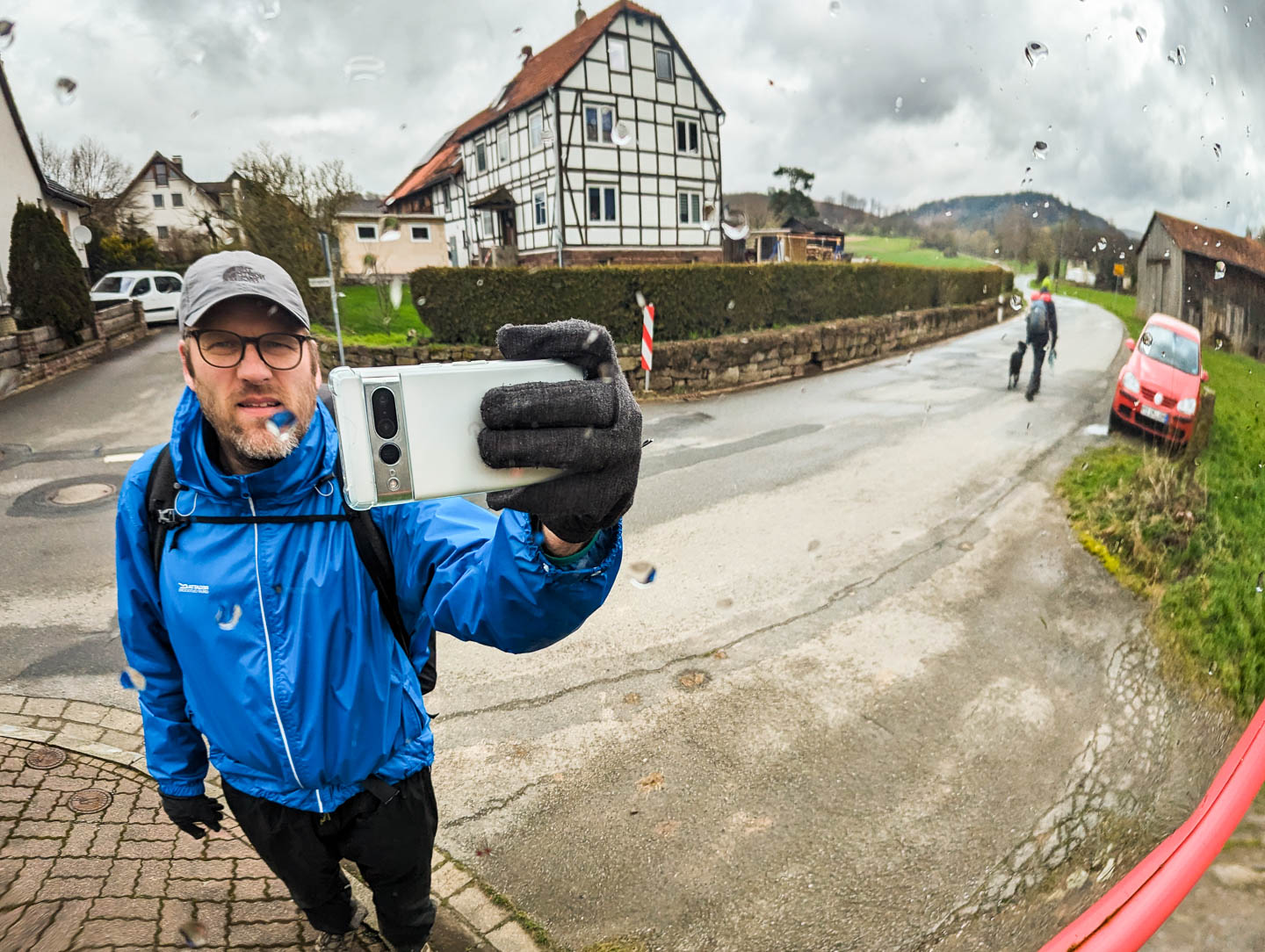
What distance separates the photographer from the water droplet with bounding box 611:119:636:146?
119 centimetres

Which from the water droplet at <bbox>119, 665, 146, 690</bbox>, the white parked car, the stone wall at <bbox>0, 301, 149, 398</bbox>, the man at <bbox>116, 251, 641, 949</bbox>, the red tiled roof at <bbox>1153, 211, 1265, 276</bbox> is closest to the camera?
the red tiled roof at <bbox>1153, 211, 1265, 276</bbox>

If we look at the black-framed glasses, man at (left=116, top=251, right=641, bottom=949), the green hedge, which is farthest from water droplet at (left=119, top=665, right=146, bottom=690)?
the green hedge

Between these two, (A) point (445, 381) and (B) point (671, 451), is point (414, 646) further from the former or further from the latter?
(B) point (671, 451)

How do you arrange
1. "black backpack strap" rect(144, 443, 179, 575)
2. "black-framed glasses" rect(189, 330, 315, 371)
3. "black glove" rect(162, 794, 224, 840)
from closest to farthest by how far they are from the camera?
"black-framed glasses" rect(189, 330, 315, 371)
"black backpack strap" rect(144, 443, 179, 575)
"black glove" rect(162, 794, 224, 840)

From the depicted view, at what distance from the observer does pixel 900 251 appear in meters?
1.57

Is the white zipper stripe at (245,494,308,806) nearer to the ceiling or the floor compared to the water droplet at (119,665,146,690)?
nearer to the ceiling

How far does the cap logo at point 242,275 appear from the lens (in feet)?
3.97

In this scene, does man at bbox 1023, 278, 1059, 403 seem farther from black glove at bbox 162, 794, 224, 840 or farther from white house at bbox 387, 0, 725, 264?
black glove at bbox 162, 794, 224, 840

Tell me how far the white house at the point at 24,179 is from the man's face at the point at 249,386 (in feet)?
1.56

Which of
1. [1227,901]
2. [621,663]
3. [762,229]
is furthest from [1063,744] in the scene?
[621,663]

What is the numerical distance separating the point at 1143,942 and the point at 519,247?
5.11 feet

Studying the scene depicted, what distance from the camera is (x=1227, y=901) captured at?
1.22m

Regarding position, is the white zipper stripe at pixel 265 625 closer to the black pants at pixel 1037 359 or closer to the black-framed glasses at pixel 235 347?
the black-framed glasses at pixel 235 347

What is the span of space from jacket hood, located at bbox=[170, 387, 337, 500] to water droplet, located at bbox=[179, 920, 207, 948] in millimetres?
1427
